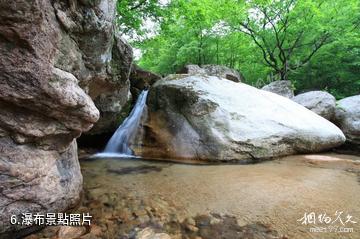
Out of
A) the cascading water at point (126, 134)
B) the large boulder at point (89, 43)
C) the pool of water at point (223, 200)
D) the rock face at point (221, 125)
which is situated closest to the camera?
the pool of water at point (223, 200)

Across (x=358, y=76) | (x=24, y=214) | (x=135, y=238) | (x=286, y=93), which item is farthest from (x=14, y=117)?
(x=358, y=76)

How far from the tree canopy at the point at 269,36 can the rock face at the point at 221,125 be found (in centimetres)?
372

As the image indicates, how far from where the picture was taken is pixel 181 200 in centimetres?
358

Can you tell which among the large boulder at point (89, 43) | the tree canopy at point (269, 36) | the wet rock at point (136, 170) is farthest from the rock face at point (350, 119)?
the large boulder at point (89, 43)

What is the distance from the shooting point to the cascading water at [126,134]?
758cm

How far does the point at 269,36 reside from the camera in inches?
575

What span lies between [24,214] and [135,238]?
3.75ft

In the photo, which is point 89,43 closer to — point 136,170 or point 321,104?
point 136,170

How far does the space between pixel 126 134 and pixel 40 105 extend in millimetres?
5462

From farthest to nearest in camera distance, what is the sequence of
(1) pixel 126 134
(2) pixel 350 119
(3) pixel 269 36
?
(3) pixel 269 36 → (2) pixel 350 119 → (1) pixel 126 134

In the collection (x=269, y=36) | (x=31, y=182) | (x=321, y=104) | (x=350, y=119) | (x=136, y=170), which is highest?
(x=269, y=36)

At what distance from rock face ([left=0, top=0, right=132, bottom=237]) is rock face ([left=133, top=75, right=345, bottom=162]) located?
3.64 metres

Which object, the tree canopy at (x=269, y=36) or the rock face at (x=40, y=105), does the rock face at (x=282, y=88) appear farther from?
the rock face at (x=40, y=105)

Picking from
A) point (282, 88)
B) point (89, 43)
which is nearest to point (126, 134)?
point (89, 43)
